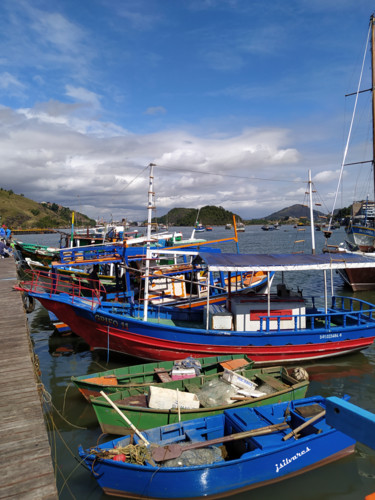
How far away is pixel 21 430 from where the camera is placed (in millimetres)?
5645

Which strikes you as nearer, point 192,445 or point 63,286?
point 192,445

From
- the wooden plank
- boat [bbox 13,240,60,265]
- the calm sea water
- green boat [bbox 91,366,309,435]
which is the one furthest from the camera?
boat [bbox 13,240,60,265]

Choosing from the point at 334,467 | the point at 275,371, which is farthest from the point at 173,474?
the point at 275,371

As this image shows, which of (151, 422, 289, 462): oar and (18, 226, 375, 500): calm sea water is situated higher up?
(151, 422, 289, 462): oar

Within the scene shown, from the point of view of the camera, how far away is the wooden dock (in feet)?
14.6

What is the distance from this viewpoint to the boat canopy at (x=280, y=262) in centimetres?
1313

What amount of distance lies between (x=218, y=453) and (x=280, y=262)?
8125mm

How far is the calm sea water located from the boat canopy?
164 inches

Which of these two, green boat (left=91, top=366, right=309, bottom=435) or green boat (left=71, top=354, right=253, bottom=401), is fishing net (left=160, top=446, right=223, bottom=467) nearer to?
green boat (left=91, top=366, right=309, bottom=435)

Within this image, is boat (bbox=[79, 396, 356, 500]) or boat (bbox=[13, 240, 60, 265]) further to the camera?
boat (bbox=[13, 240, 60, 265])

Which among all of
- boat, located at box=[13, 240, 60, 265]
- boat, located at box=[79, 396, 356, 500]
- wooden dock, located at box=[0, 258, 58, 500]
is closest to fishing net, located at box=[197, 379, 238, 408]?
boat, located at box=[79, 396, 356, 500]

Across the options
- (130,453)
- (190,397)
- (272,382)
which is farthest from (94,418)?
(272,382)

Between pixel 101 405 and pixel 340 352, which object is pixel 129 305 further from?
pixel 340 352

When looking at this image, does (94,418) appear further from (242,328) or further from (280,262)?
(280,262)
